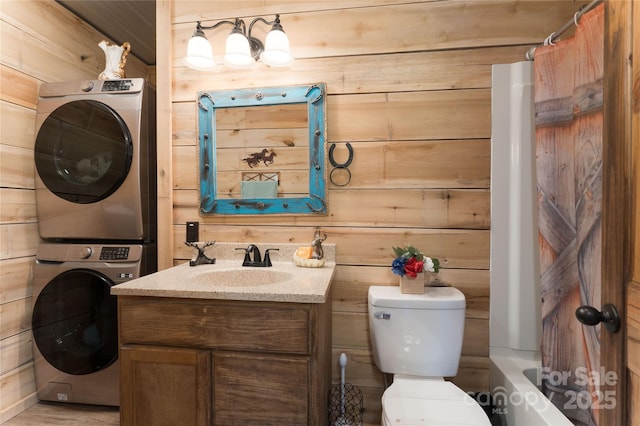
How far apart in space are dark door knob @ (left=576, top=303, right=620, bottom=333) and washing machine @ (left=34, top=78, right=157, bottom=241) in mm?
1862

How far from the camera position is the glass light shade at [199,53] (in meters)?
1.58

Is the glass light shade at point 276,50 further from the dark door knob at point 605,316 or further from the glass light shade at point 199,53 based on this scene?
the dark door knob at point 605,316

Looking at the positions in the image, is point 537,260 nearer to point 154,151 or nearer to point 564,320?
point 564,320

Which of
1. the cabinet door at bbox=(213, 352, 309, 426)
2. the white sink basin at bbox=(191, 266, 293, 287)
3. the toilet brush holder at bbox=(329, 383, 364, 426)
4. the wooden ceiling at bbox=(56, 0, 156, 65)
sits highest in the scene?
the wooden ceiling at bbox=(56, 0, 156, 65)

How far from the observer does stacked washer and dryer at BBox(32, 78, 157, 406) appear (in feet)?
5.38

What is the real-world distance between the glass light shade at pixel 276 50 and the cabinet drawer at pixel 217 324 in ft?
3.90

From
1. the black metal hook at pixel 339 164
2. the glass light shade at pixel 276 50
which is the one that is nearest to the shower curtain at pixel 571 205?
the black metal hook at pixel 339 164

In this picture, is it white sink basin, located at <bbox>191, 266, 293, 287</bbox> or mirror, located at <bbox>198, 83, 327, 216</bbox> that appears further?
mirror, located at <bbox>198, 83, 327, 216</bbox>

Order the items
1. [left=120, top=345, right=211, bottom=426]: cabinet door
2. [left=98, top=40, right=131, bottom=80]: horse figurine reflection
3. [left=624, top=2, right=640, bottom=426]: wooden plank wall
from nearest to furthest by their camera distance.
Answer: [left=624, top=2, right=640, bottom=426]: wooden plank wall, [left=120, top=345, right=211, bottom=426]: cabinet door, [left=98, top=40, right=131, bottom=80]: horse figurine reflection

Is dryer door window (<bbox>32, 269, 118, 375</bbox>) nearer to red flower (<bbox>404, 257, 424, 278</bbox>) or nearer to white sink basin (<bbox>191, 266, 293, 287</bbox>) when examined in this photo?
white sink basin (<bbox>191, 266, 293, 287</bbox>)

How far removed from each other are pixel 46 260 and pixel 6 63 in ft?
3.47

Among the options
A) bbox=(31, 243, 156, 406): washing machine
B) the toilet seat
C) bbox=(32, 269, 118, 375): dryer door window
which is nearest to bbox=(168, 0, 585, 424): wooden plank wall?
the toilet seat

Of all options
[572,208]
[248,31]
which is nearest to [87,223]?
[248,31]

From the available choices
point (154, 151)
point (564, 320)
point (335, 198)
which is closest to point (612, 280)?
point (564, 320)
